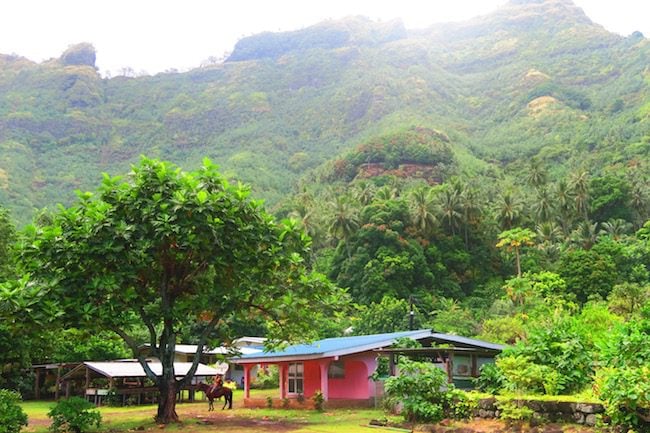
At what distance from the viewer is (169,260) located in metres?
18.8

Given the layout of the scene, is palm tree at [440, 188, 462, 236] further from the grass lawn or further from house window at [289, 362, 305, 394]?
the grass lawn

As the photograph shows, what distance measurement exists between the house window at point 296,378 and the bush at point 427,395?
32.3 ft

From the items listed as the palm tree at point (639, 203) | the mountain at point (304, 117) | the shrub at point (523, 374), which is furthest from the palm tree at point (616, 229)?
the shrub at point (523, 374)

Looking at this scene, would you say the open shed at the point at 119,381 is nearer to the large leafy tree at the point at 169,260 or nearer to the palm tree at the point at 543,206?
the large leafy tree at the point at 169,260

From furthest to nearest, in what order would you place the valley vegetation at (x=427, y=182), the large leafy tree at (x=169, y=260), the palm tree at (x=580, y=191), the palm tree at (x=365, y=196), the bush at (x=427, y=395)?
the palm tree at (x=365, y=196) → the palm tree at (x=580, y=191) → the valley vegetation at (x=427, y=182) → the large leafy tree at (x=169, y=260) → the bush at (x=427, y=395)

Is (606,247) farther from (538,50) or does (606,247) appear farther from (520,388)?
(538,50)

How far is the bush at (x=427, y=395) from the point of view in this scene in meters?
15.9

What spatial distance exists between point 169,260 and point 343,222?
45.2m

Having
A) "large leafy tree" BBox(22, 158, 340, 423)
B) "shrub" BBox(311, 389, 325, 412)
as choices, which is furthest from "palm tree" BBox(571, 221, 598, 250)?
"large leafy tree" BBox(22, 158, 340, 423)

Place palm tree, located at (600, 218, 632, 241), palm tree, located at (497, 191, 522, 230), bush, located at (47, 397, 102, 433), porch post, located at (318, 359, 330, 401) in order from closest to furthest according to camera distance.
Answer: bush, located at (47, 397, 102, 433) → porch post, located at (318, 359, 330, 401) → palm tree, located at (497, 191, 522, 230) → palm tree, located at (600, 218, 632, 241)

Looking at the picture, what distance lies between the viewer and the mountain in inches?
4596

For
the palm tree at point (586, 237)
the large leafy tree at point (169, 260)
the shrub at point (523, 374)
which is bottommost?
the shrub at point (523, 374)

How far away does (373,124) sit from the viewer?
153 m

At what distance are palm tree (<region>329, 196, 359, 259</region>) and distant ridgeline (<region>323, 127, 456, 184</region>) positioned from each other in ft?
129
